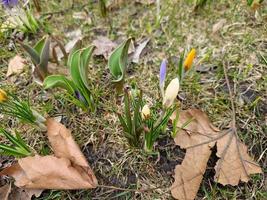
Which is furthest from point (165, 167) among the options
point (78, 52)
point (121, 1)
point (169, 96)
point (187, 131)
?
point (121, 1)

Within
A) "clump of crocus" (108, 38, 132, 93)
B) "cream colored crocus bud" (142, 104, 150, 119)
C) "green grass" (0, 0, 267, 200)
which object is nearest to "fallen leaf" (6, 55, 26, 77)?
"green grass" (0, 0, 267, 200)

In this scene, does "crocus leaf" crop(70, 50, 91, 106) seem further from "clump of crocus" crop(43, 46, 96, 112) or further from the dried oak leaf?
the dried oak leaf

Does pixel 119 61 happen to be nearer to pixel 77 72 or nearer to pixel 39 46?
pixel 77 72

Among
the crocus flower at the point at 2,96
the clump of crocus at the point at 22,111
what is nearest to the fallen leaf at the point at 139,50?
the clump of crocus at the point at 22,111

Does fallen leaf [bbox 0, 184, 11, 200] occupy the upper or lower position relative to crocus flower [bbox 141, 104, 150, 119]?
lower

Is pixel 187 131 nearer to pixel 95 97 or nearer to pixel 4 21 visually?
pixel 95 97

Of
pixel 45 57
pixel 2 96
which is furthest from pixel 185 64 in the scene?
pixel 2 96
